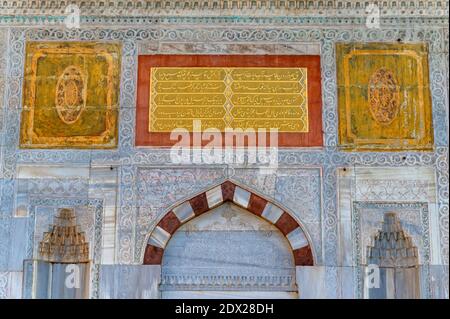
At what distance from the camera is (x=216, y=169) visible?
7754 millimetres

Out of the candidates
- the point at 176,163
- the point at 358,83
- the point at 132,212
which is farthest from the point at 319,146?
the point at 132,212

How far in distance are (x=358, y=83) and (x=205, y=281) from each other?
2.23 meters

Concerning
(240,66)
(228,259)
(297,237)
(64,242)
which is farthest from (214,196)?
(64,242)

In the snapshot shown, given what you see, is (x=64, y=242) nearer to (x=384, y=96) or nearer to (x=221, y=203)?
(x=221, y=203)

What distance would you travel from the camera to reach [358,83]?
7.95 meters

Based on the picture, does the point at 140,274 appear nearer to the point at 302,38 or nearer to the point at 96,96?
the point at 96,96

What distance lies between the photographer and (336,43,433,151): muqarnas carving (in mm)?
7793

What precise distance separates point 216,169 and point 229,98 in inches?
25.8

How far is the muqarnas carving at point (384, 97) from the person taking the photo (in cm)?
779

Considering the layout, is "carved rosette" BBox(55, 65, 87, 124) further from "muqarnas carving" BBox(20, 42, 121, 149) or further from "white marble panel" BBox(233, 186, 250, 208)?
"white marble panel" BBox(233, 186, 250, 208)

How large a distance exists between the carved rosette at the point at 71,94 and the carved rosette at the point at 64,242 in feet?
2.90

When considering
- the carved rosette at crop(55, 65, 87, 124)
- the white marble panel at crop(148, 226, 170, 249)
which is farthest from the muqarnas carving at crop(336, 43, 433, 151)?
the carved rosette at crop(55, 65, 87, 124)

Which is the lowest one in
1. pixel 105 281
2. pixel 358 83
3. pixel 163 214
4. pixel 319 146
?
pixel 105 281

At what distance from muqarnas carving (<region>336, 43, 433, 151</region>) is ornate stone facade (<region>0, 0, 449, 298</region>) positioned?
7 centimetres
